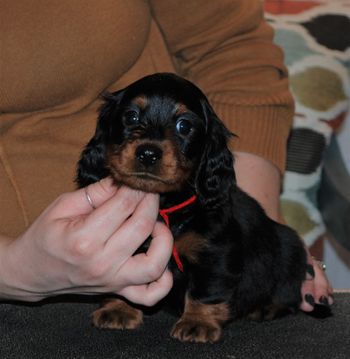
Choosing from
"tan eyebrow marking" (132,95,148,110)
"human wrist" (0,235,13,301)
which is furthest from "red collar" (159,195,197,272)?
"human wrist" (0,235,13,301)

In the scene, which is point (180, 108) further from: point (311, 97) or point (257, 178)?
point (311, 97)

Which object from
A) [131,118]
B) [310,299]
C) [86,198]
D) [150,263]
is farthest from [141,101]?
[310,299]

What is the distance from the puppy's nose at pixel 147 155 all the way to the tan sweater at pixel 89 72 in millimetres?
520

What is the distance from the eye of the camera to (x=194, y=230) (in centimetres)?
181

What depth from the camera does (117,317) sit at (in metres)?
1.82

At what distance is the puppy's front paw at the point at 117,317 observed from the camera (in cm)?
178

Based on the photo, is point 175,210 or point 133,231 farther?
point 175,210

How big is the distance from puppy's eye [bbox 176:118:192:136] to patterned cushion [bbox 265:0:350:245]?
1.41 meters

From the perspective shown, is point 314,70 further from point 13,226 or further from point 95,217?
point 95,217

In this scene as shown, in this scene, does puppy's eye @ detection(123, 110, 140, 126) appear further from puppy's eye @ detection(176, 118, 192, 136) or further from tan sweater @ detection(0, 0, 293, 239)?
tan sweater @ detection(0, 0, 293, 239)

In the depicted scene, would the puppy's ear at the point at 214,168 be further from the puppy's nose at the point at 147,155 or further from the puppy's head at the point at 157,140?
the puppy's nose at the point at 147,155

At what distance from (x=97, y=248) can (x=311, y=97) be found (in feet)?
6.20

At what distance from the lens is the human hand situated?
1.52m

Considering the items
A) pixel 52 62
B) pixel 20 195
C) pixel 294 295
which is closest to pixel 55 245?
pixel 20 195
